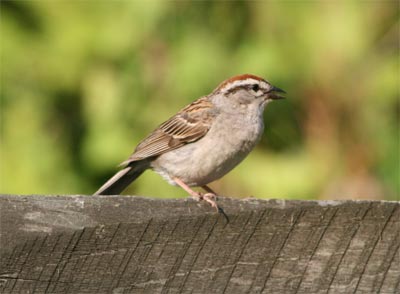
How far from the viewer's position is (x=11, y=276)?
7.00ft

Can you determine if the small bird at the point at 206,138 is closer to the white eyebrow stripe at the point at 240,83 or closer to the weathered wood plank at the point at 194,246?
the white eyebrow stripe at the point at 240,83

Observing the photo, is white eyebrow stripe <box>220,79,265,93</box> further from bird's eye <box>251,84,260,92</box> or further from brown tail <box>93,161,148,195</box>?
brown tail <box>93,161,148,195</box>

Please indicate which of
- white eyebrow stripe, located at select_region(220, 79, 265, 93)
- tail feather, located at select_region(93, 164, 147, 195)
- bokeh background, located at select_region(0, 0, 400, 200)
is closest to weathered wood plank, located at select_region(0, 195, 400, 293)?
Result: tail feather, located at select_region(93, 164, 147, 195)

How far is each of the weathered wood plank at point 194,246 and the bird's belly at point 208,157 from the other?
2072mm

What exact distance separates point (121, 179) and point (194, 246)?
2.53 meters

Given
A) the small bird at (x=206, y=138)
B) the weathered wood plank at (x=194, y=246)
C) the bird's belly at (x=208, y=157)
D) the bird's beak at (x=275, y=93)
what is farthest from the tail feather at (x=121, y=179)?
the weathered wood plank at (x=194, y=246)

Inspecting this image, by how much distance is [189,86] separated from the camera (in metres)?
5.17

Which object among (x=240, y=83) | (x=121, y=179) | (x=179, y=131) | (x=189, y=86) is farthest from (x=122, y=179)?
(x=240, y=83)

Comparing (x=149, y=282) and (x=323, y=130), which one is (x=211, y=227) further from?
(x=323, y=130)

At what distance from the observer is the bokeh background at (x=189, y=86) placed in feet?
16.9

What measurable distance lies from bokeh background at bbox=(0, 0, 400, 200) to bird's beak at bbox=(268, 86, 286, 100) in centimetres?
22

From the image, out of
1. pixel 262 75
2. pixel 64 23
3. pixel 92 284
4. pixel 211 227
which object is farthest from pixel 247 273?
pixel 64 23

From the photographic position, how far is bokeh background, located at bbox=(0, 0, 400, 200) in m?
5.15

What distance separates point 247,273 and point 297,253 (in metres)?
0.16
